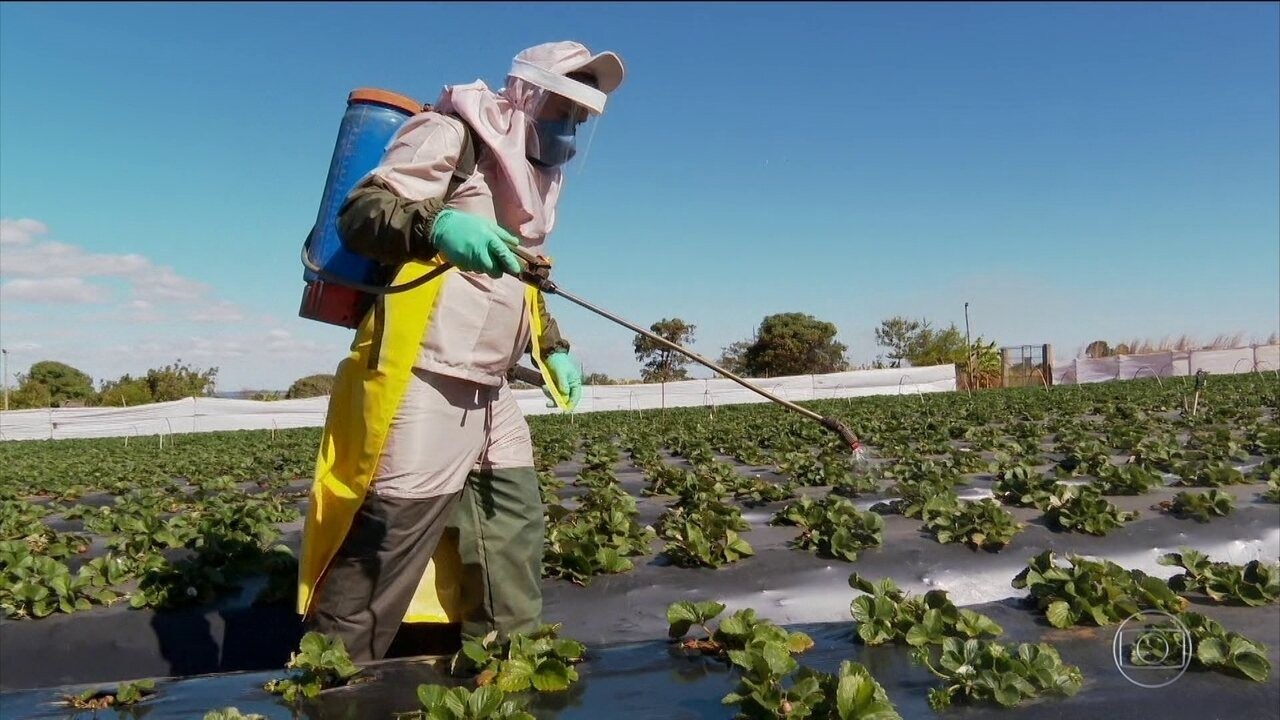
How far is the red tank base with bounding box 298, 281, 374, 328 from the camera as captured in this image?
264cm

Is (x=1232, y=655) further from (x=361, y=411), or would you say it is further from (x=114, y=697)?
(x=114, y=697)

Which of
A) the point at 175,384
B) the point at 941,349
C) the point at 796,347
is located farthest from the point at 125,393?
the point at 941,349

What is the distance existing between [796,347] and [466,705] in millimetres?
42829

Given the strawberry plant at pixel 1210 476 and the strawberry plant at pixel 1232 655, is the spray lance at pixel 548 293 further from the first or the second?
the strawberry plant at pixel 1210 476

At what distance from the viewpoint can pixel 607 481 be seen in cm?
623

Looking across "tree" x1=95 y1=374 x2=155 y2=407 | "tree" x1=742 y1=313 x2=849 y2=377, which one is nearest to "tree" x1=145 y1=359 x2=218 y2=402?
"tree" x1=95 y1=374 x2=155 y2=407

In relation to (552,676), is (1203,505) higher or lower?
higher

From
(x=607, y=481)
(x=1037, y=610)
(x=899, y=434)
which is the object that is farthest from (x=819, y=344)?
(x=1037, y=610)

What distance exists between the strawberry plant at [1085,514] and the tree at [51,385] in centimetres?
4896

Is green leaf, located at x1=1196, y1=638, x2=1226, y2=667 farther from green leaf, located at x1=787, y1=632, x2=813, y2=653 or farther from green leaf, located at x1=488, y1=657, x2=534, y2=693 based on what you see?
green leaf, located at x1=488, y1=657, x2=534, y2=693

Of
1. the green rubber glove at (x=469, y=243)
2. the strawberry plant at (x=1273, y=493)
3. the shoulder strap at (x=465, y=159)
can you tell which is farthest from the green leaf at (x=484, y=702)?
the strawberry plant at (x=1273, y=493)

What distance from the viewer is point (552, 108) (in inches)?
104

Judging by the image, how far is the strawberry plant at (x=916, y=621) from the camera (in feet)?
8.03

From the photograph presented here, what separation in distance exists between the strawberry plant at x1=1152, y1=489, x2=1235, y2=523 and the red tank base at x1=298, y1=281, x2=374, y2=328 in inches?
175
